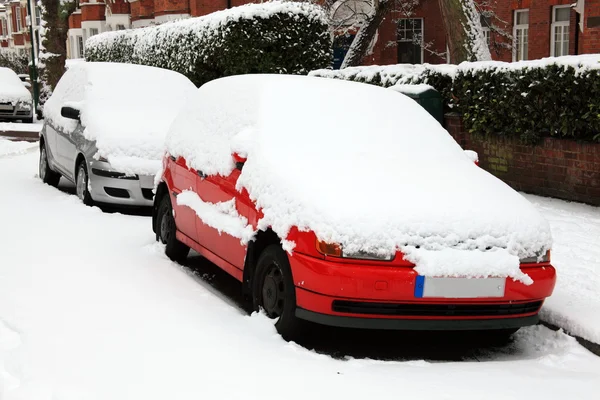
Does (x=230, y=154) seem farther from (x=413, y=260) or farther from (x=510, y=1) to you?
(x=510, y=1)

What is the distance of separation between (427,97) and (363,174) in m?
6.86

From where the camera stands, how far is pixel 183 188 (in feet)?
26.3

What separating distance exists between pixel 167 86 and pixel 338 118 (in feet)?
20.0

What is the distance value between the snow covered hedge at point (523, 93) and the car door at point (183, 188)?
4578mm

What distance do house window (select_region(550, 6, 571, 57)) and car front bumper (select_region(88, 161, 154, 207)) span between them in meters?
16.1

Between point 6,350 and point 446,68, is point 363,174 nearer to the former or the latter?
point 6,350

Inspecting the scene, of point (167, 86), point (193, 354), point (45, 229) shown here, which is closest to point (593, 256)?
point (193, 354)

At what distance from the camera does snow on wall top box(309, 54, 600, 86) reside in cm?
1035

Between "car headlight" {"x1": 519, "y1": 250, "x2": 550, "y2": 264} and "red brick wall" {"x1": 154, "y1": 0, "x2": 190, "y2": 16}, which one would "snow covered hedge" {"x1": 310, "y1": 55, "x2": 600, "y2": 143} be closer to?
"car headlight" {"x1": 519, "y1": 250, "x2": 550, "y2": 264}

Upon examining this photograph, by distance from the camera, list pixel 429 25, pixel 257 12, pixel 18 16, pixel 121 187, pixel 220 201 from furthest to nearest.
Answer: pixel 18 16 < pixel 429 25 < pixel 257 12 < pixel 121 187 < pixel 220 201

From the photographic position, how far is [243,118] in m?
7.12

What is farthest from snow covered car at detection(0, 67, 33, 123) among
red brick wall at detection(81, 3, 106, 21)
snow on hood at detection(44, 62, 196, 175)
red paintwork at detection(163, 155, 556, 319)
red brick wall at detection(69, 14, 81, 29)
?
red paintwork at detection(163, 155, 556, 319)

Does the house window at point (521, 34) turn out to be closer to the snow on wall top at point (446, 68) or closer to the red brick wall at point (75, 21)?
the snow on wall top at point (446, 68)

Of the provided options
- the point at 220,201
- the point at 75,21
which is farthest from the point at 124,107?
the point at 75,21
